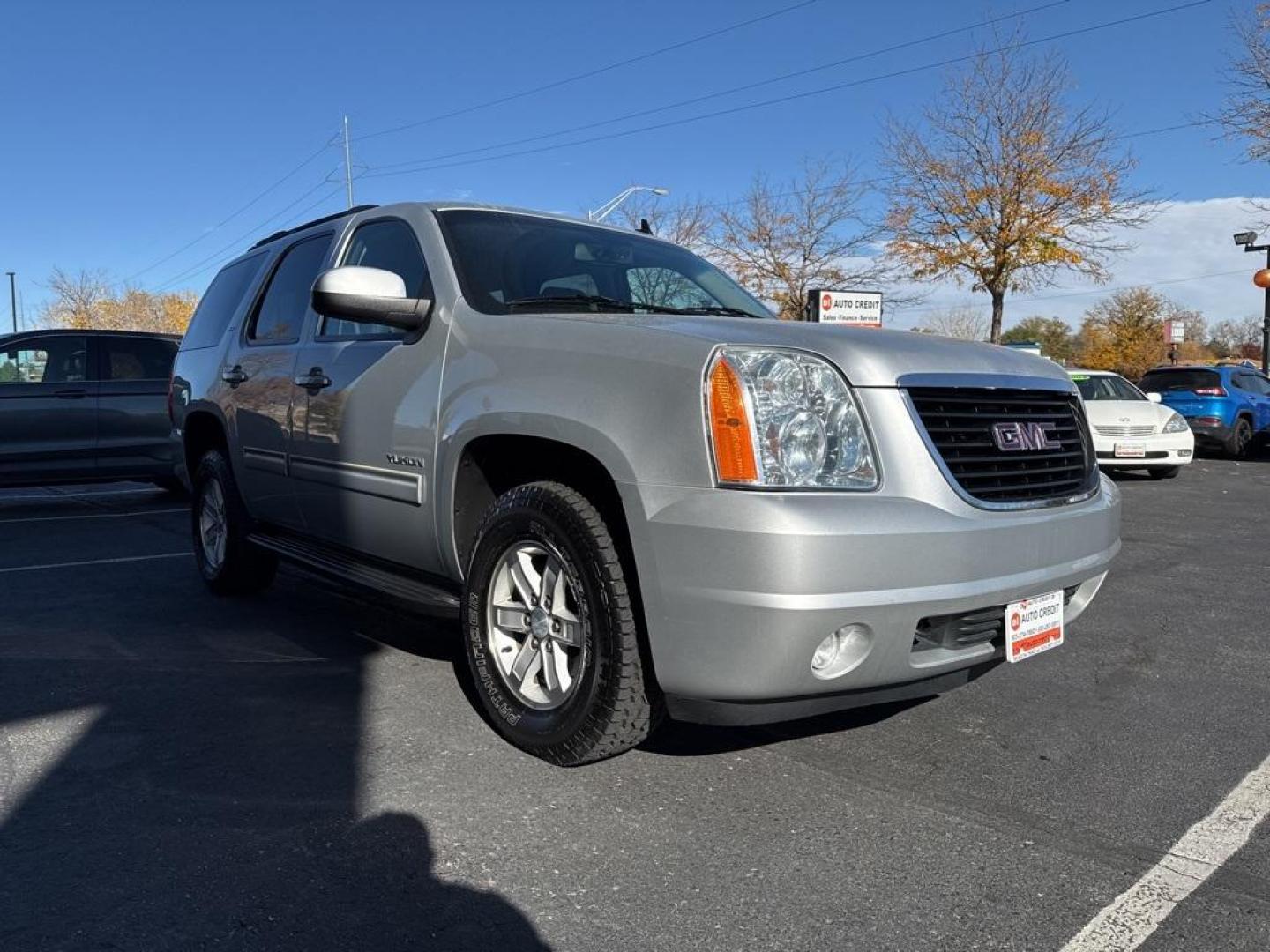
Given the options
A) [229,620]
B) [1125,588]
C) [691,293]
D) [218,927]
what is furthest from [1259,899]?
[229,620]

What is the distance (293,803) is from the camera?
2.88 meters

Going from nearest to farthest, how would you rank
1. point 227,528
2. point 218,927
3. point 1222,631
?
point 218,927 → point 1222,631 → point 227,528

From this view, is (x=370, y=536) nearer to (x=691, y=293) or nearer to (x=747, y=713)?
(x=691, y=293)

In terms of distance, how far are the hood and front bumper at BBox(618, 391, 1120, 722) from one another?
10 centimetres

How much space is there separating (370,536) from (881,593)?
221cm

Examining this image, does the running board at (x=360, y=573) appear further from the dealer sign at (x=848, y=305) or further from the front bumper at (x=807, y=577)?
the dealer sign at (x=848, y=305)

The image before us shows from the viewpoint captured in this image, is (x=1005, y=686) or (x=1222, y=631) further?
(x=1222, y=631)

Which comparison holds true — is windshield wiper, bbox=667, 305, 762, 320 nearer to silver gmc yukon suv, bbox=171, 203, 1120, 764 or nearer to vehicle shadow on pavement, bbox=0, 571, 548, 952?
silver gmc yukon suv, bbox=171, 203, 1120, 764

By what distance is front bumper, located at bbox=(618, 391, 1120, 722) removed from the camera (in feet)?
8.22

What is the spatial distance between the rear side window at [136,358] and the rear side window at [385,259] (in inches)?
255

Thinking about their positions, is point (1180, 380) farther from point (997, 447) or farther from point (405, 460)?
point (405, 460)

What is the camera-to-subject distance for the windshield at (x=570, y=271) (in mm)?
3736

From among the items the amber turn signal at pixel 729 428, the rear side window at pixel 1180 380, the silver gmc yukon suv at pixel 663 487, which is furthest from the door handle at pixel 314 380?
the rear side window at pixel 1180 380

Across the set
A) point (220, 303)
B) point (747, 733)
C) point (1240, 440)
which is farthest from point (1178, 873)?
point (1240, 440)
